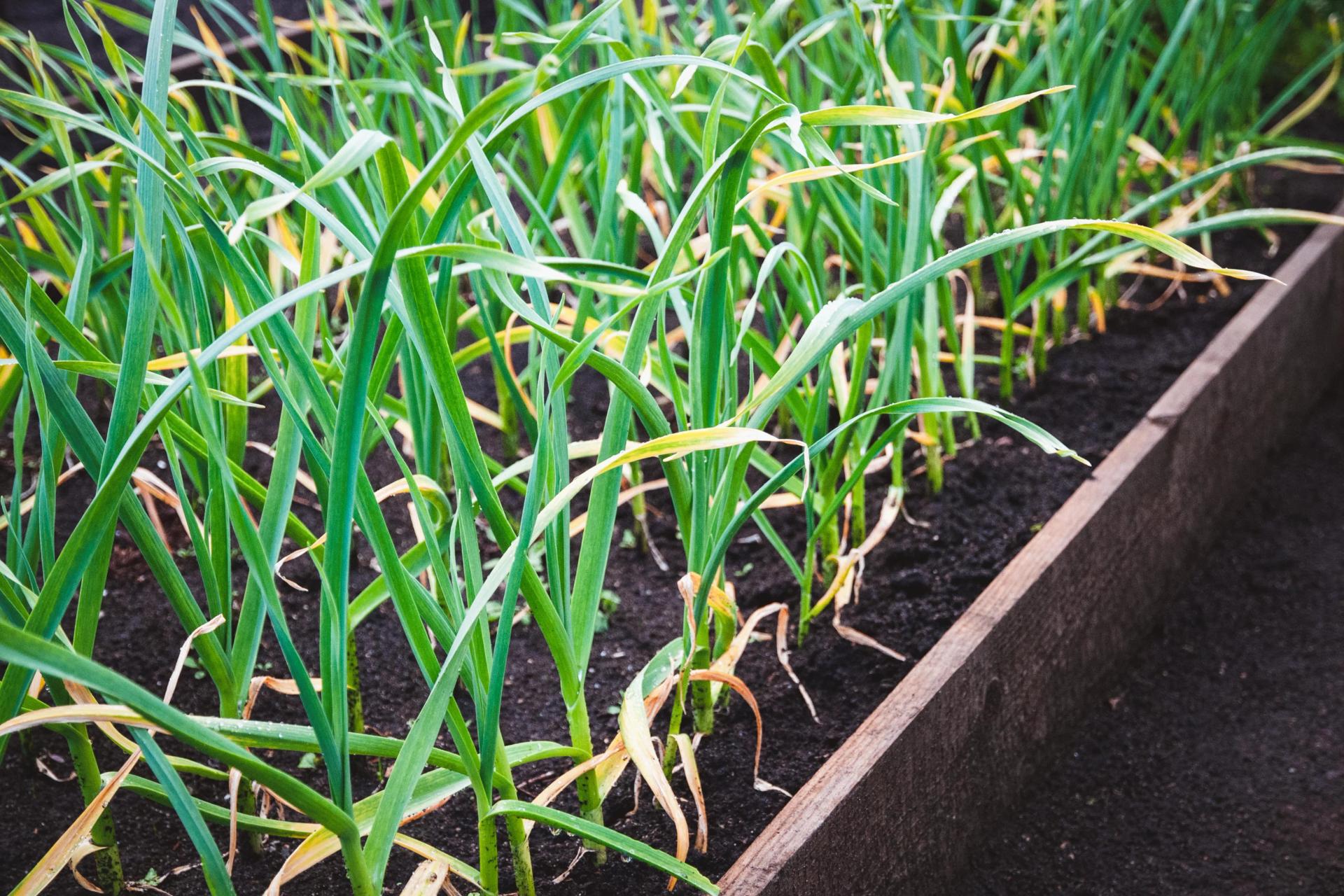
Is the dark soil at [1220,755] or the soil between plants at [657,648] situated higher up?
the soil between plants at [657,648]

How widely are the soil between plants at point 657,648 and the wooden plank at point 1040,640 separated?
72 mm

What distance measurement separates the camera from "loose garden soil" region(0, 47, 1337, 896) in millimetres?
880

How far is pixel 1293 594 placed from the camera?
1488 millimetres

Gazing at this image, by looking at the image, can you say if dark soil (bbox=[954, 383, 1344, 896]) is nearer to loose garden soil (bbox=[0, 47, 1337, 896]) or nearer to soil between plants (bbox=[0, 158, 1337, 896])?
loose garden soil (bbox=[0, 47, 1337, 896])

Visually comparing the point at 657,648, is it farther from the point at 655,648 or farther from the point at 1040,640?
the point at 1040,640

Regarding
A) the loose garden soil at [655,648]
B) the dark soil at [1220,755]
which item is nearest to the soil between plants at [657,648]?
the loose garden soil at [655,648]

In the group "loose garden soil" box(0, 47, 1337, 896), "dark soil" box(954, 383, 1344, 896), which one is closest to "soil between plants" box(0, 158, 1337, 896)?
"loose garden soil" box(0, 47, 1337, 896)

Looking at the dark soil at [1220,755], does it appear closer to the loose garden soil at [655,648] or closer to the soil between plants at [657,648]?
the loose garden soil at [655,648]

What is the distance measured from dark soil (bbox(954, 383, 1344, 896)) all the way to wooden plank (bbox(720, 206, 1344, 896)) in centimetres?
4

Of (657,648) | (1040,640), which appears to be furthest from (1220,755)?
(657,648)

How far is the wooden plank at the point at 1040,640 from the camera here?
0.84m

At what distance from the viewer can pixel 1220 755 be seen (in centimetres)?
123

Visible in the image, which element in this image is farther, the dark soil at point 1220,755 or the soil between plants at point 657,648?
the dark soil at point 1220,755

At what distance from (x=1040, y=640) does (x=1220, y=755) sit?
32 centimetres
